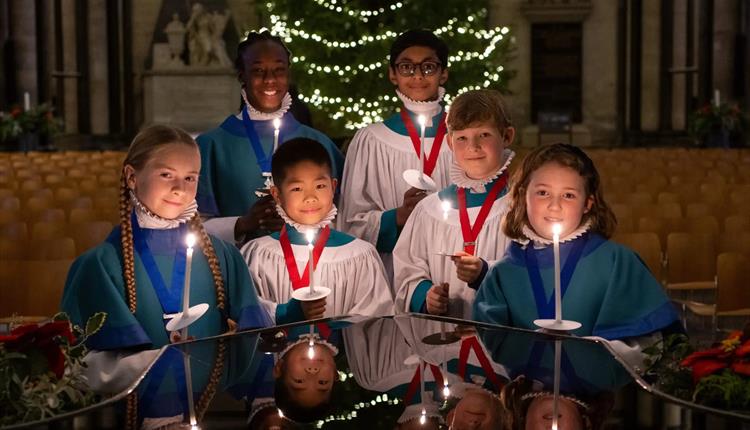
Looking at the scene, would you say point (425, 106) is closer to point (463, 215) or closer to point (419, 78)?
point (419, 78)

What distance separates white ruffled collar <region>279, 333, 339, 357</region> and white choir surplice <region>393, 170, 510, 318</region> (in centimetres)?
101

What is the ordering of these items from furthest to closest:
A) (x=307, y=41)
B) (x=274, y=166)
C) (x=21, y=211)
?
1. (x=307, y=41)
2. (x=21, y=211)
3. (x=274, y=166)

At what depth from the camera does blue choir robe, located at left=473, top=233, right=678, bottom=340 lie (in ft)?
12.2

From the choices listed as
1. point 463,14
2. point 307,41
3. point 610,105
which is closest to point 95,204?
point 307,41

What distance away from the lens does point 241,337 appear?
11.7ft

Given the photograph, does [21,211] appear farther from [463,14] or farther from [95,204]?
[463,14]

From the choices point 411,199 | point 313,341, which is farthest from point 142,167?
point 411,199

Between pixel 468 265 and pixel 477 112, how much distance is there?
2.26 feet

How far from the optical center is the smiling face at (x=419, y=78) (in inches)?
212

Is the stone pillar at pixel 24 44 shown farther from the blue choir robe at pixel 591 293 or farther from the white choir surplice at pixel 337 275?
the blue choir robe at pixel 591 293

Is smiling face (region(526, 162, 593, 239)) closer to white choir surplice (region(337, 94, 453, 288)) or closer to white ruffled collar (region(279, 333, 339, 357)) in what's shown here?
white ruffled collar (region(279, 333, 339, 357))

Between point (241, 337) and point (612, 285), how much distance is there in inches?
48.6

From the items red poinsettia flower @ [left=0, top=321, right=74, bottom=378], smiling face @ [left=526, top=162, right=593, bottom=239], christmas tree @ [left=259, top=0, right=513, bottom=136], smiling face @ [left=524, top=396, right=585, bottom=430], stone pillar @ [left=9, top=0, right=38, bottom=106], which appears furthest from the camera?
stone pillar @ [left=9, top=0, right=38, bottom=106]

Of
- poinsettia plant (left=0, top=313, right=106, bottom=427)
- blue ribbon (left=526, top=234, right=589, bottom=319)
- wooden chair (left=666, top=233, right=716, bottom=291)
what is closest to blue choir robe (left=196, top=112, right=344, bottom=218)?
blue ribbon (left=526, top=234, right=589, bottom=319)
